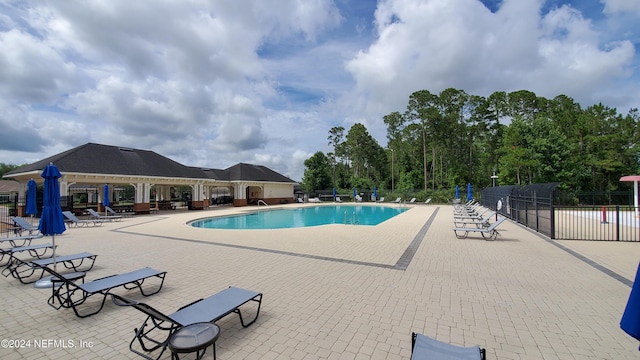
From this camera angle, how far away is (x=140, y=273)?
4906 mm

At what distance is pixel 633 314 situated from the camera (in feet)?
4.95

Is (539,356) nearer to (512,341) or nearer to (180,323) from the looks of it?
(512,341)

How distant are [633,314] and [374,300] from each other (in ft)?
10.6

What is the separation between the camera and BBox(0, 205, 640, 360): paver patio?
10.4ft

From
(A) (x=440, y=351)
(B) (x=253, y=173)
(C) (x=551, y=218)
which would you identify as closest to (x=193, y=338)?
(A) (x=440, y=351)

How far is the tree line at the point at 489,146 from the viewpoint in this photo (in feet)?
86.4

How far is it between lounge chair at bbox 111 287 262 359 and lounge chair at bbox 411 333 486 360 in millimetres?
2105

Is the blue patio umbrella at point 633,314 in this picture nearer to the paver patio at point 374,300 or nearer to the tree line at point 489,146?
the paver patio at point 374,300

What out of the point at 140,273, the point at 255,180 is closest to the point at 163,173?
the point at 255,180

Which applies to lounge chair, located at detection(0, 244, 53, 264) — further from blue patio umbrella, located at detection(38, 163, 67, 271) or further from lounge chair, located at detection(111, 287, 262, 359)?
lounge chair, located at detection(111, 287, 262, 359)

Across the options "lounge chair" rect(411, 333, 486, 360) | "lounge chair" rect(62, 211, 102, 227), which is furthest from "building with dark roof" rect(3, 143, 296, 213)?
"lounge chair" rect(411, 333, 486, 360)

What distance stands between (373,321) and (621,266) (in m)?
6.39

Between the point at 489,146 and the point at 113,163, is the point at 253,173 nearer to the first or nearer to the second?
the point at 113,163

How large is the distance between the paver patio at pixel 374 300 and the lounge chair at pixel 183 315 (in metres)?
0.21
